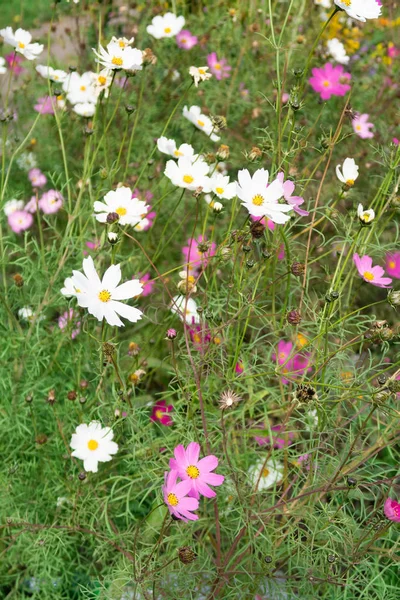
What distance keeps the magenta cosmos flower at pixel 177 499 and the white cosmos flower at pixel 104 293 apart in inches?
8.1

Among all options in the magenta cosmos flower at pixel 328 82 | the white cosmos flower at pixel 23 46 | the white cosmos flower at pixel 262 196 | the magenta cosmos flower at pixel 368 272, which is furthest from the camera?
the magenta cosmos flower at pixel 328 82

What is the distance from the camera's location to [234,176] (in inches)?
77.4

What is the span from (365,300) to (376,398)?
1.04m

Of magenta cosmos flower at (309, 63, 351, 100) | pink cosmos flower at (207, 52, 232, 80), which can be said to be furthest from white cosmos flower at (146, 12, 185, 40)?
magenta cosmos flower at (309, 63, 351, 100)

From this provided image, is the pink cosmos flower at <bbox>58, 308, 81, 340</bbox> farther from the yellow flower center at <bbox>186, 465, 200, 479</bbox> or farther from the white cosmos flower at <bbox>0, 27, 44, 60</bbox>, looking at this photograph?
the white cosmos flower at <bbox>0, 27, 44, 60</bbox>

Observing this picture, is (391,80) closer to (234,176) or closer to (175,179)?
(234,176)

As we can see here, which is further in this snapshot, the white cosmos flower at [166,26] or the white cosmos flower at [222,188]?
the white cosmos flower at [166,26]

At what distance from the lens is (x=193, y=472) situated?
85 centimetres

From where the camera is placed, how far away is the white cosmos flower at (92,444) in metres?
1.04

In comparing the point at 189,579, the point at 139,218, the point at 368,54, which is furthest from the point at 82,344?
the point at 368,54

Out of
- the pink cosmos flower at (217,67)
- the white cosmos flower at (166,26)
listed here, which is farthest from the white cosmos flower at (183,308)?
the pink cosmos flower at (217,67)

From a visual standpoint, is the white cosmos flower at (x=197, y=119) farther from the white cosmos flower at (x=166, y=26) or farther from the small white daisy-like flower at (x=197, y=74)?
the white cosmos flower at (x=166, y=26)

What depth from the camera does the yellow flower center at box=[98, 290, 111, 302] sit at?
2.92 ft

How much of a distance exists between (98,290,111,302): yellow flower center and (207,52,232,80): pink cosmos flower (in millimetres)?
1186
